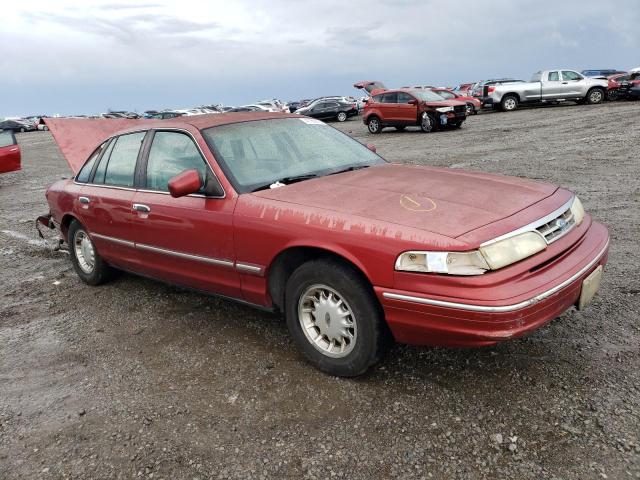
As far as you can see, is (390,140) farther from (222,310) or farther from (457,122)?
(222,310)

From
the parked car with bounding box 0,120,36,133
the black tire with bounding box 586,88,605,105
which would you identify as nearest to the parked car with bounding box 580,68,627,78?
the black tire with bounding box 586,88,605,105

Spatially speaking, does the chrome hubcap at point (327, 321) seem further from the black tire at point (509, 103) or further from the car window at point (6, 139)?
the black tire at point (509, 103)

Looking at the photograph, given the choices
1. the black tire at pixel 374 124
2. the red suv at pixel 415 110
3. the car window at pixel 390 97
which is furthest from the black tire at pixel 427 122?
the black tire at pixel 374 124

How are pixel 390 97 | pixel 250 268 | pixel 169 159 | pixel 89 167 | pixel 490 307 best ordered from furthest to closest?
pixel 390 97 < pixel 89 167 < pixel 169 159 < pixel 250 268 < pixel 490 307

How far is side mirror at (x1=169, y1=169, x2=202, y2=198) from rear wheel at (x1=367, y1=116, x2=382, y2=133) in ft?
57.6

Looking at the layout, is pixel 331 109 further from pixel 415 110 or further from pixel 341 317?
pixel 341 317

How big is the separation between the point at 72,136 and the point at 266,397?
5.57m

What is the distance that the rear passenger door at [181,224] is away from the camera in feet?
11.2

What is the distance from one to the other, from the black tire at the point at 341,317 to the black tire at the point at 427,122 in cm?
1656

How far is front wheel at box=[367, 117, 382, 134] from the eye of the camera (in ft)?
66.1

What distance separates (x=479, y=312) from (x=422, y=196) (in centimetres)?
84

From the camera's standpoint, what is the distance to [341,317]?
9.62 ft


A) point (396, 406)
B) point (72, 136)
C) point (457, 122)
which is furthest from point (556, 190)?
point (457, 122)

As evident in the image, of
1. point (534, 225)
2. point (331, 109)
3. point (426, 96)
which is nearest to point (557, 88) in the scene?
point (426, 96)
